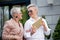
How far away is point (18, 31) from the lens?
3.06 m

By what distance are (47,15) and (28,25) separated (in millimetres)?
3888

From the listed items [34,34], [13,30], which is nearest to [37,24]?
[34,34]

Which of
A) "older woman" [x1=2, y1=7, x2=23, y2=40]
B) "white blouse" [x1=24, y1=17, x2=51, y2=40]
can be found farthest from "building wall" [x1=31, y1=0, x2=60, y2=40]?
"older woman" [x1=2, y1=7, x2=23, y2=40]

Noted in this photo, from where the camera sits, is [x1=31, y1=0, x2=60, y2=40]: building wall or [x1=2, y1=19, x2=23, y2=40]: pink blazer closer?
[x1=2, y1=19, x2=23, y2=40]: pink blazer

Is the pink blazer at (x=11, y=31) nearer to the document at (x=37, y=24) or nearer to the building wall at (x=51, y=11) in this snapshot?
the document at (x=37, y=24)

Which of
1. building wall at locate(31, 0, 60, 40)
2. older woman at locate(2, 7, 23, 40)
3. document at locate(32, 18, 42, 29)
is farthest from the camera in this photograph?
building wall at locate(31, 0, 60, 40)

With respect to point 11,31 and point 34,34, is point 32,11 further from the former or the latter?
point 11,31

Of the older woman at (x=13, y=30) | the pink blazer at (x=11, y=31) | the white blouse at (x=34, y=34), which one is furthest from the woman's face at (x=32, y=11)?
the pink blazer at (x=11, y=31)

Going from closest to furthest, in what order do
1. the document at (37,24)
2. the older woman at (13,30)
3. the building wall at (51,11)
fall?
the older woman at (13,30)
the document at (37,24)
the building wall at (51,11)

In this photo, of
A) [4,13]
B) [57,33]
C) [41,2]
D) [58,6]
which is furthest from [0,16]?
[57,33]

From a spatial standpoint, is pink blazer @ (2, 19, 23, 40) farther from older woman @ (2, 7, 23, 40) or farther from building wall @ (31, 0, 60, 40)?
building wall @ (31, 0, 60, 40)

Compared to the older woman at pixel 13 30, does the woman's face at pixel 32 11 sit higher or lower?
higher

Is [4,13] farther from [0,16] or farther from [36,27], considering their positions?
[36,27]

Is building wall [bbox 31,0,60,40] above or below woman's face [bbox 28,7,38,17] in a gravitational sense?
below
